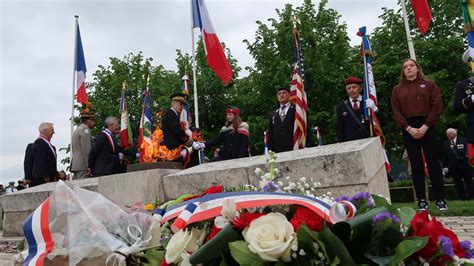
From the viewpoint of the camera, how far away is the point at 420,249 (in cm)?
126

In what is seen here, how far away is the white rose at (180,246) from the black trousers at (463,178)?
11.5 metres

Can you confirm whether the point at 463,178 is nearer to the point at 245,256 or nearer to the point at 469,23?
the point at 469,23

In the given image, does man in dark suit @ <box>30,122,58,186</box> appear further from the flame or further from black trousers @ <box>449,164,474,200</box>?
black trousers @ <box>449,164,474,200</box>

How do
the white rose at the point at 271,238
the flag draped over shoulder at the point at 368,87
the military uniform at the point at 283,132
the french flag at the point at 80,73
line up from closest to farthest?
the white rose at the point at 271,238
the flag draped over shoulder at the point at 368,87
the military uniform at the point at 283,132
the french flag at the point at 80,73

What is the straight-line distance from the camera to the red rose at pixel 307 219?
52.4 inches

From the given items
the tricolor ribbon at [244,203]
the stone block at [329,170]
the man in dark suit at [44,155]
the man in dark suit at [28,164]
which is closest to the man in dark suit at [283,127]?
the stone block at [329,170]

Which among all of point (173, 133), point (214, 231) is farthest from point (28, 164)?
point (214, 231)

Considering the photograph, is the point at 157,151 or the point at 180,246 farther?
the point at 157,151

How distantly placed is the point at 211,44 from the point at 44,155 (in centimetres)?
511

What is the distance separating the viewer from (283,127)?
24.5 ft

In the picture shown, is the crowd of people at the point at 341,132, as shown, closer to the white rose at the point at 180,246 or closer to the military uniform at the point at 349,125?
the military uniform at the point at 349,125

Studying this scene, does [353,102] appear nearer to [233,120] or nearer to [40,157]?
[233,120]

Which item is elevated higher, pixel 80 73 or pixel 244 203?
pixel 80 73

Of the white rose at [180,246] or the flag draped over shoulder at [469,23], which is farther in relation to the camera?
the flag draped over shoulder at [469,23]
